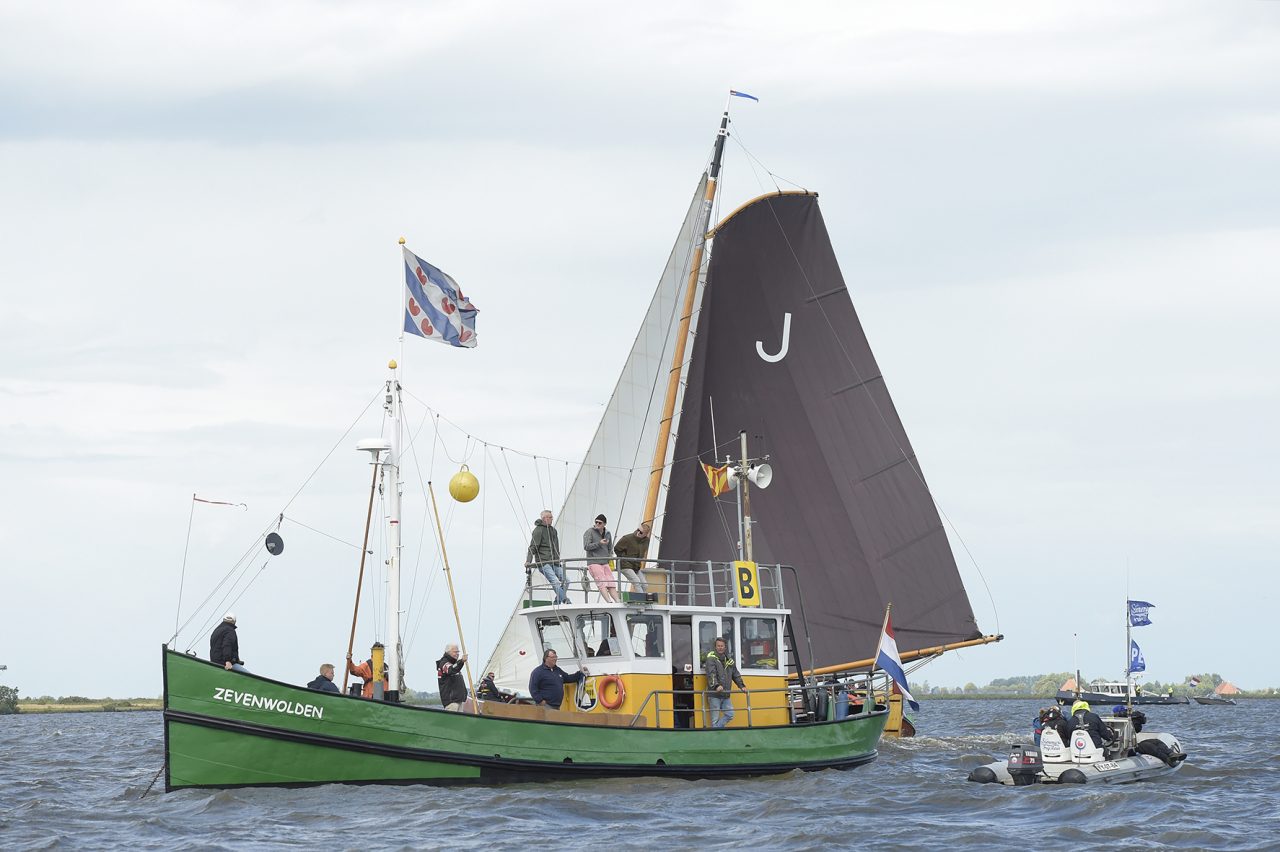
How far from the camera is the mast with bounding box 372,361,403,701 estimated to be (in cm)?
Result: 2308

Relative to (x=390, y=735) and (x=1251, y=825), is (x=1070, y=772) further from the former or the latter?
(x=390, y=735)

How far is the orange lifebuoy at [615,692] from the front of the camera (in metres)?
24.6

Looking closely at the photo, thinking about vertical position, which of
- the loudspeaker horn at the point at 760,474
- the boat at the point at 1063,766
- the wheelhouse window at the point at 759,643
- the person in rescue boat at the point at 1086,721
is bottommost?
the boat at the point at 1063,766

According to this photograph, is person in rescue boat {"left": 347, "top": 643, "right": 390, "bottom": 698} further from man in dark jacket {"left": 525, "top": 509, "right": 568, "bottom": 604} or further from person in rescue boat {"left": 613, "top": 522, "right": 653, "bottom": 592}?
person in rescue boat {"left": 613, "top": 522, "right": 653, "bottom": 592}

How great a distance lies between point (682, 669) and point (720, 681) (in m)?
0.92

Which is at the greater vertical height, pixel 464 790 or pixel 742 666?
pixel 742 666

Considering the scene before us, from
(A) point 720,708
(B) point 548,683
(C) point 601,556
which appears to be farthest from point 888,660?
(B) point 548,683

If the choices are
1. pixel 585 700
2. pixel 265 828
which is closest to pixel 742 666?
pixel 585 700

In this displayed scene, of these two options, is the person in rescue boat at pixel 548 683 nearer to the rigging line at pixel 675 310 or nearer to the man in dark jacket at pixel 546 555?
the man in dark jacket at pixel 546 555

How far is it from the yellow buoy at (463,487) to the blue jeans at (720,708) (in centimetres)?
528

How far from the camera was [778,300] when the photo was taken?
36.4 meters

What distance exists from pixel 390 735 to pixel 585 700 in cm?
401

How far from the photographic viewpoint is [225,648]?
22.2 meters

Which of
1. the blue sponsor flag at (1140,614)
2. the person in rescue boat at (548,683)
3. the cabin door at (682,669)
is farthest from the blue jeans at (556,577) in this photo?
the blue sponsor flag at (1140,614)
